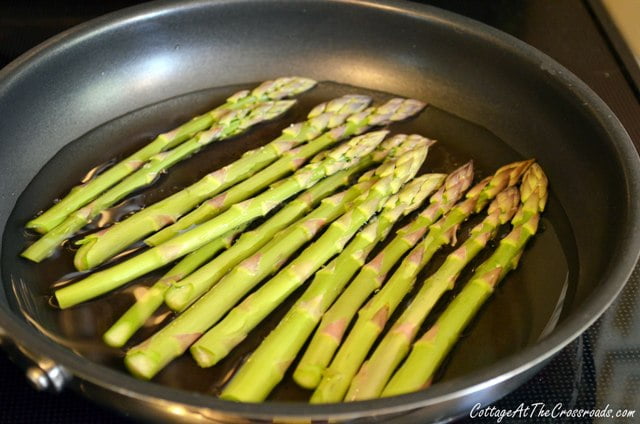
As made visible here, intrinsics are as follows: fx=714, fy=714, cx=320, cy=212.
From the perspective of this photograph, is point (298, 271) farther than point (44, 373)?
Yes

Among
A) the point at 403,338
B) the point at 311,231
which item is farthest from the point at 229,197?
the point at 403,338

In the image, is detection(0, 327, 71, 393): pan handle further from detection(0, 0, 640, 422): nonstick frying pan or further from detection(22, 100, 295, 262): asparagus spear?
detection(22, 100, 295, 262): asparagus spear

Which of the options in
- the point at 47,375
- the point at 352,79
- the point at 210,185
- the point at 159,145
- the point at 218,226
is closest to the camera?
the point at 47,375

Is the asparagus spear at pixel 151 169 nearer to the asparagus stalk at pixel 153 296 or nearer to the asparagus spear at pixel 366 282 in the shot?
the asparagus stalk at pixel 153 296

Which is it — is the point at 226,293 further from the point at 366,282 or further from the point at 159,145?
the point at 159,145

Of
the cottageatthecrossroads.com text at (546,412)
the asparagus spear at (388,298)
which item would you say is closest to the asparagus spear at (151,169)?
the asparagus spear at (388,298)

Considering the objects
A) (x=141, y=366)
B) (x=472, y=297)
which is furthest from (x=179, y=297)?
(x=472, y=297)
